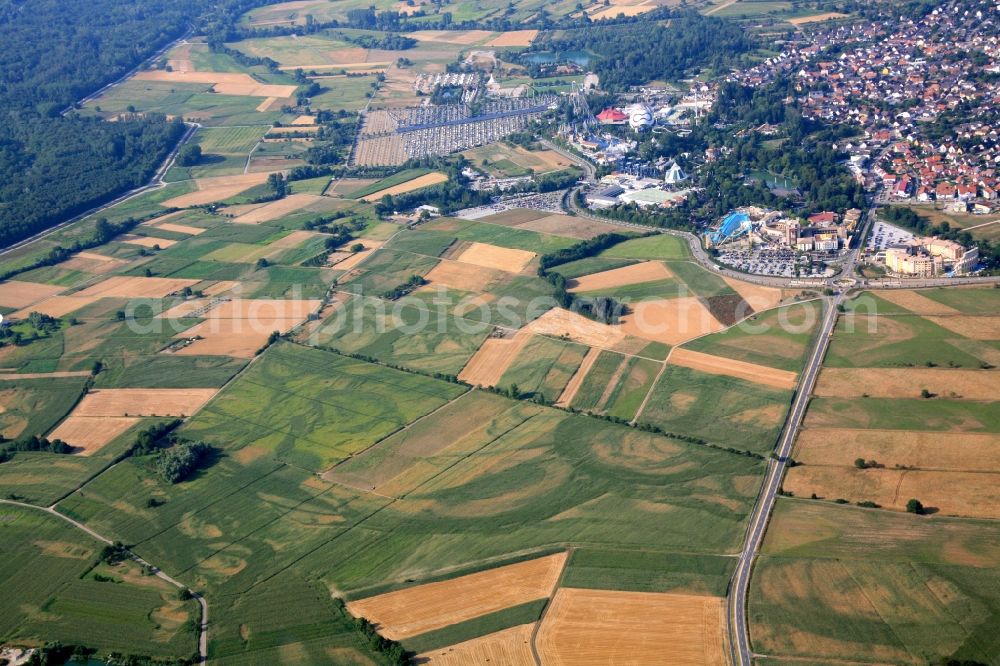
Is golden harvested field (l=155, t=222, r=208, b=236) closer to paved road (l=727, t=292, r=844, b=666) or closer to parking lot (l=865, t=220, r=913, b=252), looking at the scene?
paved road (l=727, t=292, r=844, b=666)

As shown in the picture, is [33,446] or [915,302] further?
[915,302]

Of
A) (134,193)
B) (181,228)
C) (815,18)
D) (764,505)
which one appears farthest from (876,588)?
(815,18)

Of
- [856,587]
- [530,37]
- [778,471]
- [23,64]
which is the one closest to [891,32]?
[530,37]

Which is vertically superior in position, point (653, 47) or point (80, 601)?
point (653, 47)

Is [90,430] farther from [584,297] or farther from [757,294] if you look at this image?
[757,294]

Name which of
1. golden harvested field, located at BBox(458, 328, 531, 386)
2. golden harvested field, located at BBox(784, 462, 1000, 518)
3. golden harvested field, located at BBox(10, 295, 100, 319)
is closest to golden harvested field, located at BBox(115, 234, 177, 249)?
golden harvested field, located at BBox(10, 295, 100, 319)
